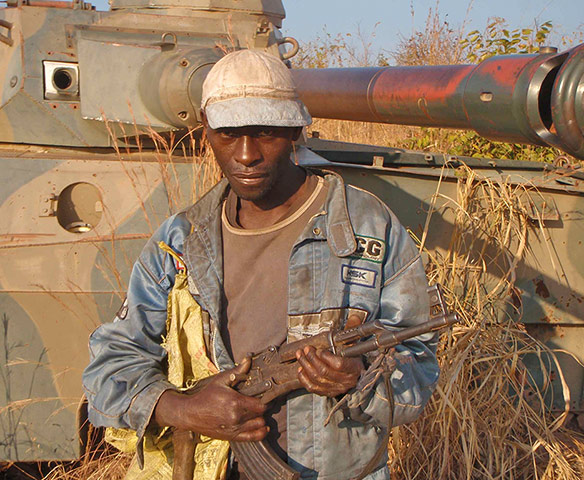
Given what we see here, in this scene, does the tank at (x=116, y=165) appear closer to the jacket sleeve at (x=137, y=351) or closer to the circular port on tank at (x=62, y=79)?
the circular port on tank at (x=62, y=79)

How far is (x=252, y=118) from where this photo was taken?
2090 millimetres

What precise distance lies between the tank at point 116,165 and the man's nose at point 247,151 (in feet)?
3.67

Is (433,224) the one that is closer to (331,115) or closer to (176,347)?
(331,115)

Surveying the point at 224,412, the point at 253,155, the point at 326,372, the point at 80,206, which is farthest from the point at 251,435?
the point at 80,206

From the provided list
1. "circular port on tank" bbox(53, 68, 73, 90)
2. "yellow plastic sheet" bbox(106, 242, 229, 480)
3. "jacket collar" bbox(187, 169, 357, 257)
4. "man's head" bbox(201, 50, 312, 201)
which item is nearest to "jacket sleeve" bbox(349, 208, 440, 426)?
"jacket collar" bbox(187, 169, 357, 257)

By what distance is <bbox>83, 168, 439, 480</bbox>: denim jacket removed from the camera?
6.98 ft

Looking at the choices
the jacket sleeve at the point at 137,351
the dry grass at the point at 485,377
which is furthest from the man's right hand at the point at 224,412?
the dry grass at the point at 485,377

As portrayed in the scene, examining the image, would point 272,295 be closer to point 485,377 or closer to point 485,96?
point 485,96

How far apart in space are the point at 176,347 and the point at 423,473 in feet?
6.45

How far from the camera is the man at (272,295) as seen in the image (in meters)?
2.12

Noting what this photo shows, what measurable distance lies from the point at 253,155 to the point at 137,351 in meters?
0.62

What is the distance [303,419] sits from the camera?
215 centimetres

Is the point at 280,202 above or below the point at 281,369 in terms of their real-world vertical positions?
above

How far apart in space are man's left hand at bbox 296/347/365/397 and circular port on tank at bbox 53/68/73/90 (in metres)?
2.76
